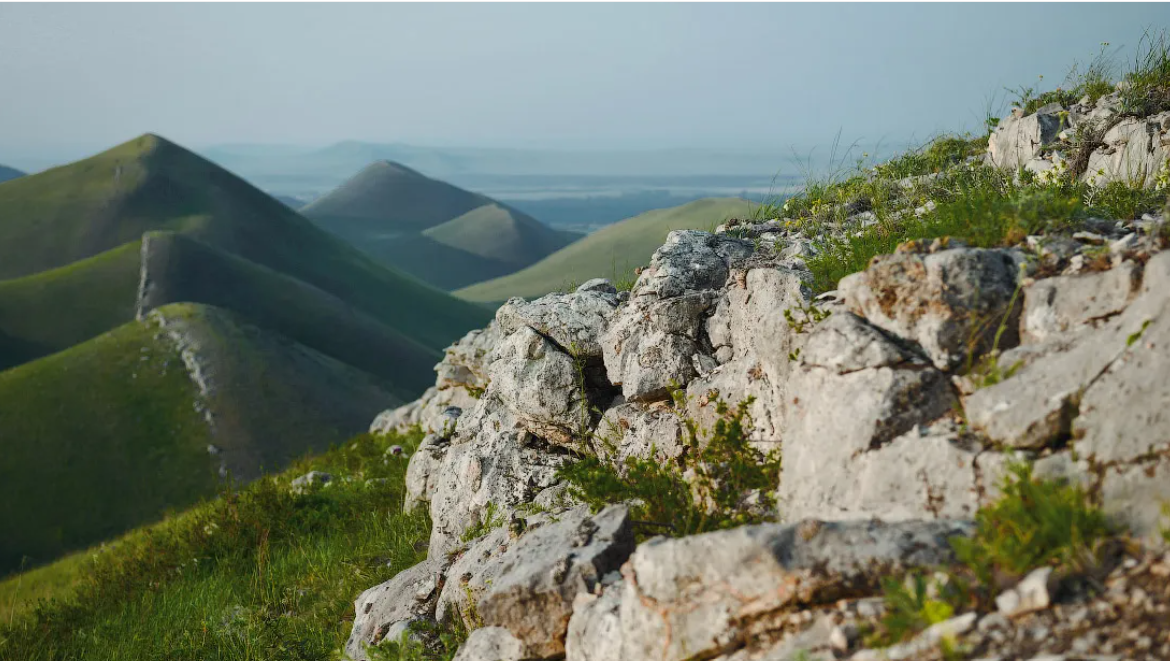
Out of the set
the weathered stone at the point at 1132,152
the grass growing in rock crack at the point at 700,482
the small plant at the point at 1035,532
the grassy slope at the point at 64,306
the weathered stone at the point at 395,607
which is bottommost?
the grassy slope at the point at 64,306

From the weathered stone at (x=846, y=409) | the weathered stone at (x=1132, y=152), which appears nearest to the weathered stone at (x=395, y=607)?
the weathered stone at (x=846, y=409)

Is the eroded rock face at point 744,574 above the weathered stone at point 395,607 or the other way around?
above

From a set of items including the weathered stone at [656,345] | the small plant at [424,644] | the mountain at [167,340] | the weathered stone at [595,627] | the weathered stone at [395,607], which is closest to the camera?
the weathered stone at [595,627]

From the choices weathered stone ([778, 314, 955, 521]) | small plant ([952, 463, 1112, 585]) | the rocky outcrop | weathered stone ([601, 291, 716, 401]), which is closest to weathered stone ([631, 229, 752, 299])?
weathered stone ([601, 291, 716, 401])

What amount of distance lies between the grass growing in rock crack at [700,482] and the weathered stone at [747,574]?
114 cm

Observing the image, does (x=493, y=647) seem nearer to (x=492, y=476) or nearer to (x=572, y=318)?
(x=492, y=476)

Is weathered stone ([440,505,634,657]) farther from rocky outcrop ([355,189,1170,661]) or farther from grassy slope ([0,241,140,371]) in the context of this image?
grassy slope ([0,241,140,371])

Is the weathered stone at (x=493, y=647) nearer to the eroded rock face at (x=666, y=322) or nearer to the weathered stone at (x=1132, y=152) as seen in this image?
the eroded rock face at (x=666, y=322)

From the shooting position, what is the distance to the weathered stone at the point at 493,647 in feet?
16.9

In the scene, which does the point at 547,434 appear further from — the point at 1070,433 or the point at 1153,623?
the point at 1153,623

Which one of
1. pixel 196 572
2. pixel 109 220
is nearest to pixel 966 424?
pixel 196 572

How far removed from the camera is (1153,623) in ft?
11.1

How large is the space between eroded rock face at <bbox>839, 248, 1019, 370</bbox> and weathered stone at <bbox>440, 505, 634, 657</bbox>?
2.29 metres

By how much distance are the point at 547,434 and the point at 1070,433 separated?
16.5 ft
